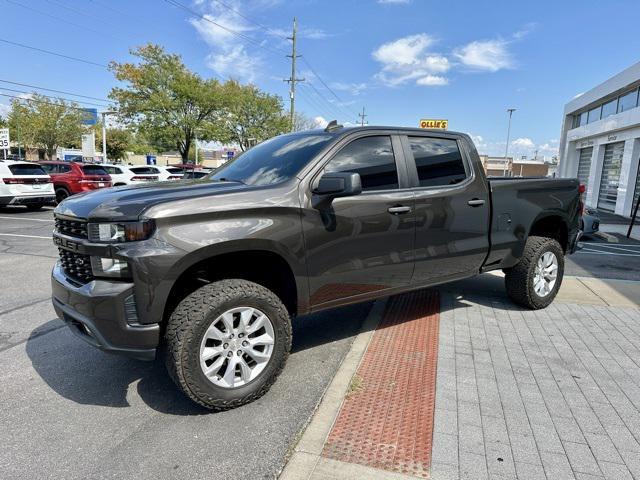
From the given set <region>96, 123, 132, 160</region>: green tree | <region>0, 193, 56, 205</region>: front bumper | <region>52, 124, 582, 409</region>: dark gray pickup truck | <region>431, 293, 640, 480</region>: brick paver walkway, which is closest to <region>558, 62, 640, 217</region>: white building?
<region>431, 293, 640, 480</region>: brick paver walkway

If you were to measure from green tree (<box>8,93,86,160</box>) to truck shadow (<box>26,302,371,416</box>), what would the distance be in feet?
166

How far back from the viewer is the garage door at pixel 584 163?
25141 mm

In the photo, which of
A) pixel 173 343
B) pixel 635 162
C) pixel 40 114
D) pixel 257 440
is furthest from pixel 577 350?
pixel 40 114

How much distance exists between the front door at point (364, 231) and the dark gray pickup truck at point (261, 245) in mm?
11

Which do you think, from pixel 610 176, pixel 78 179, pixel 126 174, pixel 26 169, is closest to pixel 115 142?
pixel 126 174

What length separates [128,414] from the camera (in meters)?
2.99

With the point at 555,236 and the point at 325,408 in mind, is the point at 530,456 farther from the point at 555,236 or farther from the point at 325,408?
the point at 555,236

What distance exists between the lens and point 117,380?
3.45 meters

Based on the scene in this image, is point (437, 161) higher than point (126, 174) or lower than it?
higher

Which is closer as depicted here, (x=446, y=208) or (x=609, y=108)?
(x=446, y=208)

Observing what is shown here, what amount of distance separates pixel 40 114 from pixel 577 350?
5500 cm

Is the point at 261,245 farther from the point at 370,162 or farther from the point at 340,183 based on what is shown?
the point at 370,162

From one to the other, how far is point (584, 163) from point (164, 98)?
2650cm

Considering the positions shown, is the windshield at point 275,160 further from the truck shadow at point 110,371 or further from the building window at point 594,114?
the building window at point 594,114
